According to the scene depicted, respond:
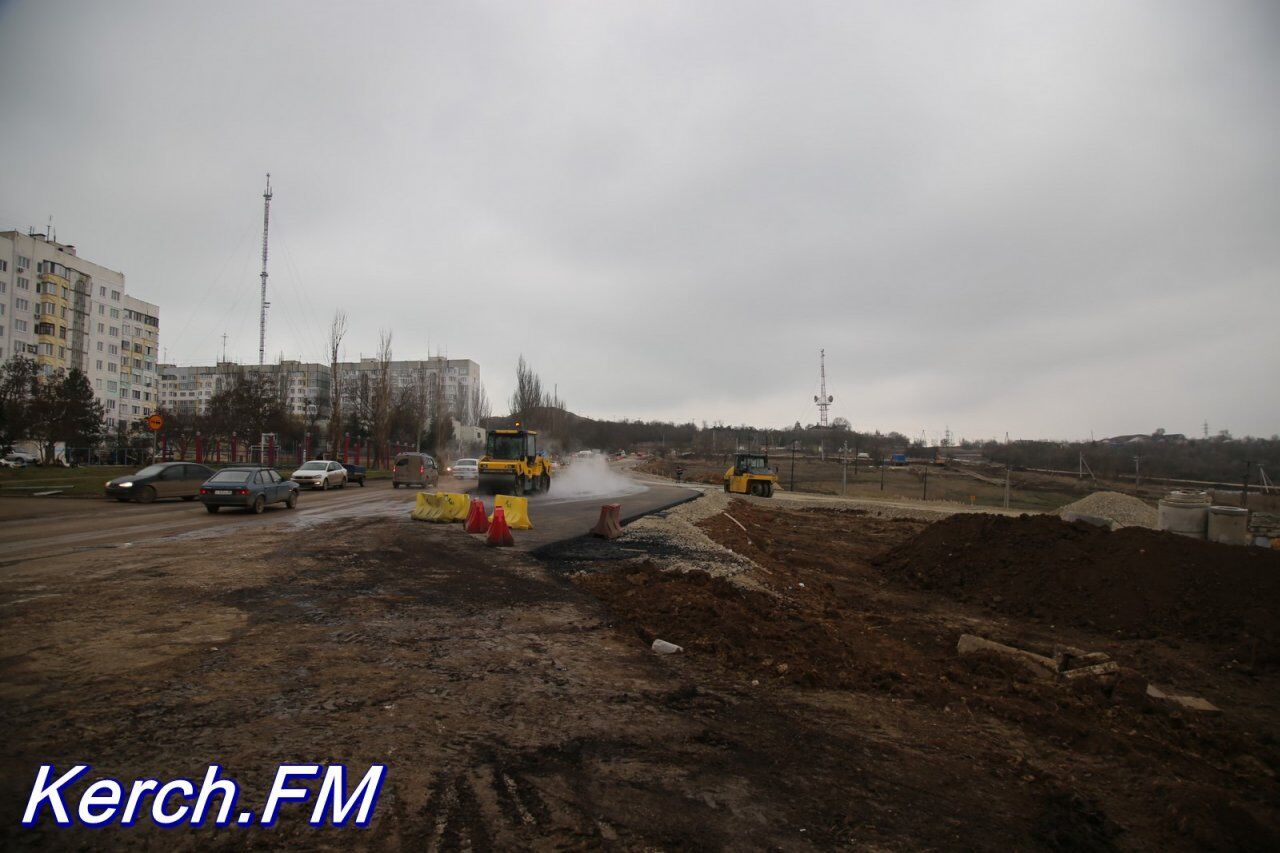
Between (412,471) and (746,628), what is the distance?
32.8 meters

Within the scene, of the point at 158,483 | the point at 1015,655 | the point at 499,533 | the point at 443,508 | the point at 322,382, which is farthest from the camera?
the point at 322,382

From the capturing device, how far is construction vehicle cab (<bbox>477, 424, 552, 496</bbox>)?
28.2 m

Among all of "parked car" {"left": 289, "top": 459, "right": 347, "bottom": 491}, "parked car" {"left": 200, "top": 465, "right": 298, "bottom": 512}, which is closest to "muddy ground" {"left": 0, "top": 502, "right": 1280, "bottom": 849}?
"parked car" {"left": 200, "top": 465, "right": 298, "bottom": 512}

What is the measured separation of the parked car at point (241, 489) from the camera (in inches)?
752

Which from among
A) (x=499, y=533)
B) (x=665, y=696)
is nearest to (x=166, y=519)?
(x=499, y=533)

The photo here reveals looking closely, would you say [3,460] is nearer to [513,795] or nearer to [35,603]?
[35,603]

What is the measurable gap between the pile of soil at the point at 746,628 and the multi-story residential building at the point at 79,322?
82.1 m

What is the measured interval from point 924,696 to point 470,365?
440 ft

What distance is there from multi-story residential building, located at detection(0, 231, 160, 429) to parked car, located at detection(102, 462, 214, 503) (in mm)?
60024

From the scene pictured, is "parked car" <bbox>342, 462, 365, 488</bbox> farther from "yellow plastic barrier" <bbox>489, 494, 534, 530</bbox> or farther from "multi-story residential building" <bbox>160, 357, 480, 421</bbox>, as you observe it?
"multi-story residential building" <bbox>160, 357, 480, 421</bbox>

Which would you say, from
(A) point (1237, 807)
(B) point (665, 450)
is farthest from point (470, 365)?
(A) point (1237, 807)

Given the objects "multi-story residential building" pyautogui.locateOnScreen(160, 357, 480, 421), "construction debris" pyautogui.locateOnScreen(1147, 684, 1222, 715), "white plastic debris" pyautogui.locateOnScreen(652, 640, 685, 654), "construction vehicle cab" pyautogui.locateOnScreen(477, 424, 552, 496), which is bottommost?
"construction debris" pyautogui.locateOnScreen(1147, 684, 1222, 715)

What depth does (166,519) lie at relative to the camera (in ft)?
56.4

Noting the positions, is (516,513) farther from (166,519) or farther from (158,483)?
(158,483)
